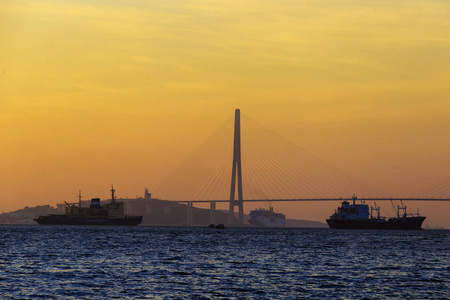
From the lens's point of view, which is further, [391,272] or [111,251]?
[111,251]

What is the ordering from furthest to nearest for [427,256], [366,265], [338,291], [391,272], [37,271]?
[427,256]
[366,265]
[391,272]
[37,271]
[338,291]

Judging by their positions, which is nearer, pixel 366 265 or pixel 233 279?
pixel 233 279

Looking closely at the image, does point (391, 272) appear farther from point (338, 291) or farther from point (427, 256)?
point (427, 256)

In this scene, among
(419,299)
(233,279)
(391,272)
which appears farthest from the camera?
(391,272)

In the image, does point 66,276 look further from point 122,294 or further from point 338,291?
point 338,291

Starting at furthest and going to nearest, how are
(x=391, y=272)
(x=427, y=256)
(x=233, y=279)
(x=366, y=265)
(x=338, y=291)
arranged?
(x=427, y=256), (x=366, y=265), (x=391, y=272), (x=233, y=279), (x=338, y=291)

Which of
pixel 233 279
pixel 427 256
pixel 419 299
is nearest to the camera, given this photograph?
pixel 419 299

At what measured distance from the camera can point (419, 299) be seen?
45031mm

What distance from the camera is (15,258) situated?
239 ft

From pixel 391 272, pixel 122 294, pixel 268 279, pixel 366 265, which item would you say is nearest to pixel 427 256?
pixel 366 265

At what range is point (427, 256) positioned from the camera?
84.7m

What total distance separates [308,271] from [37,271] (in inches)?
866

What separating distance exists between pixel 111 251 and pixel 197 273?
93.6ft

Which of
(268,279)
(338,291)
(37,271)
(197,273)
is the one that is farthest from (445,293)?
(37,271)
